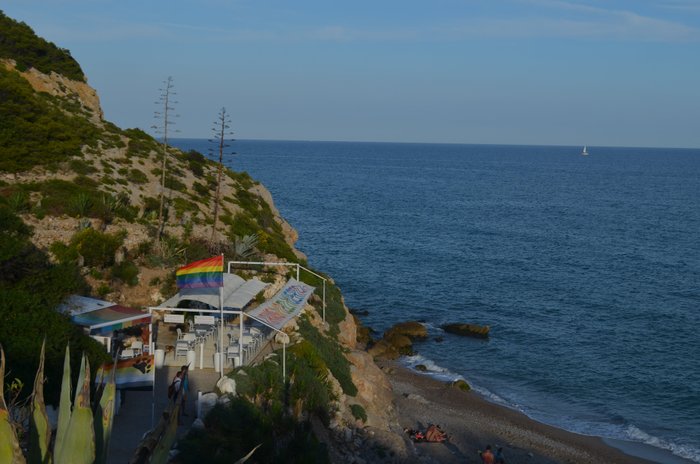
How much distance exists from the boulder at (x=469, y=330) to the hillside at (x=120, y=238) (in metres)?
8.61

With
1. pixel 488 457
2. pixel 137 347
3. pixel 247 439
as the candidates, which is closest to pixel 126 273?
pixel 137 347

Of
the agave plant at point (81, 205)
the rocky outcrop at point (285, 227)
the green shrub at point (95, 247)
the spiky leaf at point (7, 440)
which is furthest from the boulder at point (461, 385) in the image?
the spiky leaf at point (7, 440)

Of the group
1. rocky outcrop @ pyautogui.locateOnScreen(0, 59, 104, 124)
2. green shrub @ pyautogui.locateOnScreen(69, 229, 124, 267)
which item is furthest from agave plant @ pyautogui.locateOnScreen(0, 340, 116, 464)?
rocky outcrop @ pyautogui.locateOnScreen(0, 59, 104, 124)

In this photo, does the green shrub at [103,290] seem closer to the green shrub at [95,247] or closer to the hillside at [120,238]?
the hillside at [120,238]

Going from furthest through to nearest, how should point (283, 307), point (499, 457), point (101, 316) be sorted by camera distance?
point (499, 457) < point (283, 307) < point (101, 316)

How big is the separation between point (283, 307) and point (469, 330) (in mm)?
23324

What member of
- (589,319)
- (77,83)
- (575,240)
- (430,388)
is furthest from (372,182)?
(430,388)

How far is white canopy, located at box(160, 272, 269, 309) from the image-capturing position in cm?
2059

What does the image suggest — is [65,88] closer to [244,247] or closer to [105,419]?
[244,247]

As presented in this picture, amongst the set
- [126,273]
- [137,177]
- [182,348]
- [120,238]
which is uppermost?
[137,177]

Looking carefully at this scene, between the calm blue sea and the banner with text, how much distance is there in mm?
13835

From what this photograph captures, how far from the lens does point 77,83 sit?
5497 centimetres

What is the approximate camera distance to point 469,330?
4178 centimetres

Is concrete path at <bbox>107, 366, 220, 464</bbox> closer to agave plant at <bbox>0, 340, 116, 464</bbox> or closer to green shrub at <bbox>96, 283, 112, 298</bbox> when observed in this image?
green shrub at <bbox>96, 283, 112, 298</bbox>
